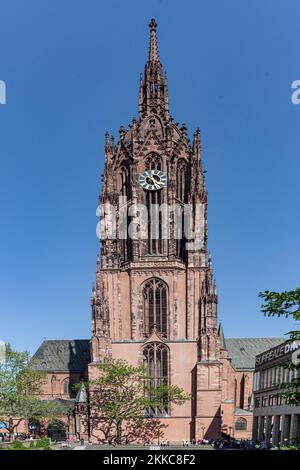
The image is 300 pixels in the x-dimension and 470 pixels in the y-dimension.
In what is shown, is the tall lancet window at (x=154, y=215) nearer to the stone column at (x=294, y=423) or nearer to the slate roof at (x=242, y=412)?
the stone column at (x=294, y=423)

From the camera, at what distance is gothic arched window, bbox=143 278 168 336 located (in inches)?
2928

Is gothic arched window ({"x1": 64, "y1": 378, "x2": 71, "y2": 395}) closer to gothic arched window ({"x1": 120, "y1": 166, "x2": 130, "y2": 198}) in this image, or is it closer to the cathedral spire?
gothic arched window ({"x1": 120, "y1": 166, "x2": 130, "y2": 198})

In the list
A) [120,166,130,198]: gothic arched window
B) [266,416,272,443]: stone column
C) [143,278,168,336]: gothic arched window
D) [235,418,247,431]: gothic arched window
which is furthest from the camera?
[235,418,247,431]: gothic arched window

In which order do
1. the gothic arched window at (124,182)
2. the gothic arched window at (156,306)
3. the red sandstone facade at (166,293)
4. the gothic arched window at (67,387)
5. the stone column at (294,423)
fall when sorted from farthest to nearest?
the gothic arched window at (67,387), the gothic arched window at (124,182), the gothic arched window at (156,306), the red sandstone facade at (166,293), the stone column at (294,423)

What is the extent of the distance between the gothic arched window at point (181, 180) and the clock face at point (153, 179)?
2.42m

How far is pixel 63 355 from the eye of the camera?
9781 centimetres

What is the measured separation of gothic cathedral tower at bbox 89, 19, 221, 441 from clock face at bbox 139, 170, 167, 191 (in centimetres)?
14

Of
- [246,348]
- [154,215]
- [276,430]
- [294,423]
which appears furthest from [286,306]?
[246,348]

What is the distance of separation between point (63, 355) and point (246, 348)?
118 feet

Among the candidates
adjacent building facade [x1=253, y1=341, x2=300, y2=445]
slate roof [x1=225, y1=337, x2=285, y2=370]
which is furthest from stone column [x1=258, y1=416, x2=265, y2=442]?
slate roof [x1=225, y1=337, x2=285, y2=370]

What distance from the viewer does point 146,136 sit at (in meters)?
82.0

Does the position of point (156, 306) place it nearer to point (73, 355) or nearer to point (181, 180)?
point (181, 180)

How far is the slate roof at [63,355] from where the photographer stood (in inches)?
3752

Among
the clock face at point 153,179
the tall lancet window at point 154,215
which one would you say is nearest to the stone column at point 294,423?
the tall lancet window at point 154,215
